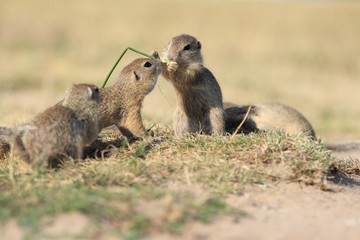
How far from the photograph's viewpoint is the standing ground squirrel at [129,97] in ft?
19.9

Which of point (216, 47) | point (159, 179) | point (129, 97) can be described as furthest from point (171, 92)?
point (159, 179)

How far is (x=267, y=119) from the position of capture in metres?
8.01

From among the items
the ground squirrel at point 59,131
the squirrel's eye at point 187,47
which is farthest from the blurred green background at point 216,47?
the ground squirrel at point 59,131

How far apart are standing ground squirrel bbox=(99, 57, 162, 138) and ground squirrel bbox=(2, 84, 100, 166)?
0.50 m

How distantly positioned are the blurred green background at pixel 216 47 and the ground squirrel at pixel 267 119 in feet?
6.06

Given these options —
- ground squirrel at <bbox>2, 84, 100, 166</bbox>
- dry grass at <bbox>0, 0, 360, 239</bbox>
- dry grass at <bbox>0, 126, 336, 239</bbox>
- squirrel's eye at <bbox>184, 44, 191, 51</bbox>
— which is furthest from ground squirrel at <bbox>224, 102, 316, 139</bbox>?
ground squirrel at <bbox>2, 84, 100, 166</bbox>

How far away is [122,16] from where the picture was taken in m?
25.3

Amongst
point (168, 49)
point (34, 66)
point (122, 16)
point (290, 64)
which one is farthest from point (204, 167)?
point (122, 16)

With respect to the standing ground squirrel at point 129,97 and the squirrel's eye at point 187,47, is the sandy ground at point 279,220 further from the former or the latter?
the squirrel's eye at point 187,47

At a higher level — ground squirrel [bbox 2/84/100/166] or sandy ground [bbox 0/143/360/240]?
ground squirrel [bbox 2/84/100/166]

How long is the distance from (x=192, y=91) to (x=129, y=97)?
0.82m

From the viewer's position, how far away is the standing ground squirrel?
6066 mm

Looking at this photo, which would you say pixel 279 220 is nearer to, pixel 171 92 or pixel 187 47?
pixel 187 47

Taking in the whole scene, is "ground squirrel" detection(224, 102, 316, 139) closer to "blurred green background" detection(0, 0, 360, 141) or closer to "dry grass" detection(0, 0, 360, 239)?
"dry grass" detection(0, 0, 360, 239)
